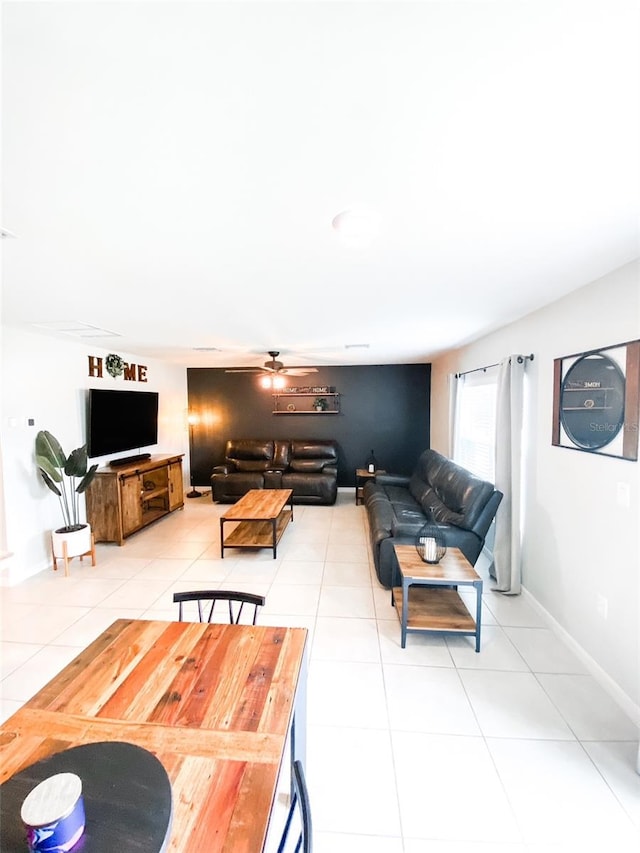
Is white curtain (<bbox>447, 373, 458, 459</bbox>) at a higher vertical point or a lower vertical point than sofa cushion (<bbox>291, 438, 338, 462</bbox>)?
higher

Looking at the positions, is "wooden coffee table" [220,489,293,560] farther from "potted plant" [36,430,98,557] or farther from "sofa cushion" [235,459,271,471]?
"potted plant" [36,430,98,557]

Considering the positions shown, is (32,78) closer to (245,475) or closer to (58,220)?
(58,220)

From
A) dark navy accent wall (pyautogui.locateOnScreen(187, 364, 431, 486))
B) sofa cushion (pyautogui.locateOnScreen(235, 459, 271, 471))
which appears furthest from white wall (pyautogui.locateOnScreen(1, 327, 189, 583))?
dark navy accent wall (pyautogui.locateOnScreen(187, 364, 431, 486))

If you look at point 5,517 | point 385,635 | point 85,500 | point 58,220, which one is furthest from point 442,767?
point 85,500

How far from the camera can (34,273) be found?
1996 millimetres

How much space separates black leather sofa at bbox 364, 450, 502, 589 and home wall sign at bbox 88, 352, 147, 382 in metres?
3.79

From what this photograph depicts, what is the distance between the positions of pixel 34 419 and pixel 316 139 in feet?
13.1

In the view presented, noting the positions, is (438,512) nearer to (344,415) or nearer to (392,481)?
(392,481)

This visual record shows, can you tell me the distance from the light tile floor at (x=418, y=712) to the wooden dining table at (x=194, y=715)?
516mm

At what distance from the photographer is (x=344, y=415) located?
Result: 22.2 feet

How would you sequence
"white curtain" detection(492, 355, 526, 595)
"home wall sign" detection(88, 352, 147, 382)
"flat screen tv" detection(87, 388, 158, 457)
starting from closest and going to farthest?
1. "white curtain" detection(492, 355, 526, 595)
2. "flat screen tv" detection(87, 388, 158, 457)
3. "home wall sign" detection(88, 352, 147, 382)

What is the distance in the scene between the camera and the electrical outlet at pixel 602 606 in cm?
211

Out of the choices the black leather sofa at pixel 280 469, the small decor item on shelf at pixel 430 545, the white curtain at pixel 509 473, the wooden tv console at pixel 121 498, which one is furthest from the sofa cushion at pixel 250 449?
the white curtain at pixel 509 473

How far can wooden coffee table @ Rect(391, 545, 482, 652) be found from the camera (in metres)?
2.41
